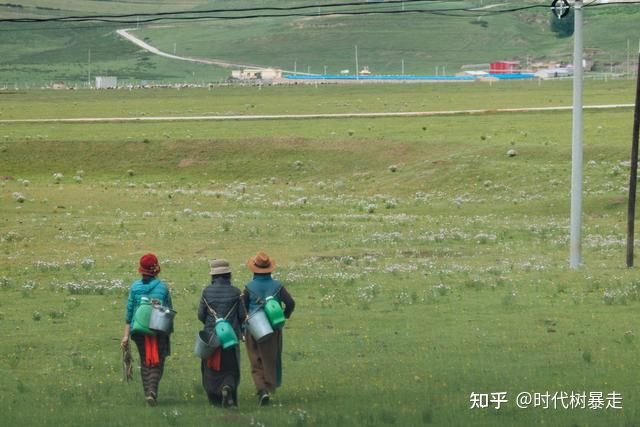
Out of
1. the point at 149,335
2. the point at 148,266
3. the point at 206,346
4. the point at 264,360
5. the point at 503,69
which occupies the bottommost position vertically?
the point at 264,360

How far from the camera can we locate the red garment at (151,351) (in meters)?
17.3

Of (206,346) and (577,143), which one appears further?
(577,143)

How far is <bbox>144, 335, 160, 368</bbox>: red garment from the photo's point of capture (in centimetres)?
1733

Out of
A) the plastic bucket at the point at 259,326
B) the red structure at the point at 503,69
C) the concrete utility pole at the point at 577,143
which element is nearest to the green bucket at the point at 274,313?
the plastic bucket at the point at 259,326

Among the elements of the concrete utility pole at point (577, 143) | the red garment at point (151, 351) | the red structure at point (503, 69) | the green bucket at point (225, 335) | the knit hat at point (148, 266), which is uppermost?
the red structure at point (503, 69)

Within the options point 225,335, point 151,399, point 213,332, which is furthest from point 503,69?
point 225,335

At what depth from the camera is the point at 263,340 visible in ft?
57.3

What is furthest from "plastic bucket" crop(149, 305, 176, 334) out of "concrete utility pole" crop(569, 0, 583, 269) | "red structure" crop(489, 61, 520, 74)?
"red structure" crop(489, 61, 520, 74)

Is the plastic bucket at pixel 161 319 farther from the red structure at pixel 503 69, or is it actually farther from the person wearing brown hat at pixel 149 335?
the red structure at pixel 503 69

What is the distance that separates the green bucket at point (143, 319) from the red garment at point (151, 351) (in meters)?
0.16

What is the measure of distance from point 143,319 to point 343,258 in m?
19.2

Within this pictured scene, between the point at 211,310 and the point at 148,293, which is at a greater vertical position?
the point at 148,293

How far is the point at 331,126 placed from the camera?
8038cm

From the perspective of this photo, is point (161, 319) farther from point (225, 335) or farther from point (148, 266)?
point (225, 335)
